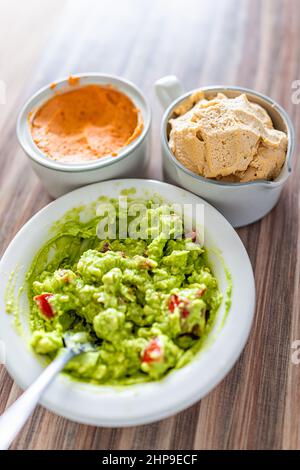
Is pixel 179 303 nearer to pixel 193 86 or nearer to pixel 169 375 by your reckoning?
pixel 169 375

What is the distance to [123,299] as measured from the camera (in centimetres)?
140

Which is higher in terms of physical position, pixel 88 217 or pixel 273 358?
pixel 88 217

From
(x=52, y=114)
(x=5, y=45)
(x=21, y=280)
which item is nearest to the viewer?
(x=21, y=280)

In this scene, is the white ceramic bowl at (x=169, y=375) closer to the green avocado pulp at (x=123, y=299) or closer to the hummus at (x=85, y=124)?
the green avocado pulp at (x=123, y=299)

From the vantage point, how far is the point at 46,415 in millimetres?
1435

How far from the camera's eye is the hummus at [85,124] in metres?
1.70

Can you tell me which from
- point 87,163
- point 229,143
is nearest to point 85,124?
point 87,163

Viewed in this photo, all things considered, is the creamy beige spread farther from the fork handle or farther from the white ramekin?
the fork handle

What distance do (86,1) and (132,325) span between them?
6.24 feet

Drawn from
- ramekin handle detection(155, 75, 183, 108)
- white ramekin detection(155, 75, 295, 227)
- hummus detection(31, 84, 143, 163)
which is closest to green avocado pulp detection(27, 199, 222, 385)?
white ramekin detection(155, 75, 295, 227)

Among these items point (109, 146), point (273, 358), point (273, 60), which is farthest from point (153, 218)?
point (273, 60)

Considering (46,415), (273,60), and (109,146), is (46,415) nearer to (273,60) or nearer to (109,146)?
(109,146)

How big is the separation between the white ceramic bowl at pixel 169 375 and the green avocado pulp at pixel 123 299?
0.11ft

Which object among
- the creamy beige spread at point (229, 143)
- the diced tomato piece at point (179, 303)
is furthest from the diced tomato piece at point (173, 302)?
the creamy beige spread at point (229, 143)
